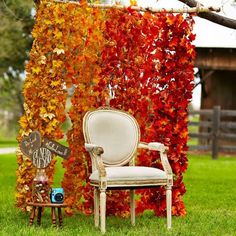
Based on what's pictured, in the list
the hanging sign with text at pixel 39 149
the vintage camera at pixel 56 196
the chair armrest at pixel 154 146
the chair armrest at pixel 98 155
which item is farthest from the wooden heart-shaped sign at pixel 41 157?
the chair armrest at pixel 154 146

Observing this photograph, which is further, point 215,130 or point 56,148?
point 215,130

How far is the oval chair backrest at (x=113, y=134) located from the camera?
27.0 feet

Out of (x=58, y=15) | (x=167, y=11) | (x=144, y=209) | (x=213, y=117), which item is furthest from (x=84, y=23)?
(x=213, y=117)

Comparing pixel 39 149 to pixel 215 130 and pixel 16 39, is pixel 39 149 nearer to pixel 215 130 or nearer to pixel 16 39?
pixel 215 130

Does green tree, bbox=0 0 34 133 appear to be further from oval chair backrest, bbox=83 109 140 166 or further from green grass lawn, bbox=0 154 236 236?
oval chair backrest, bbox=83 109 140 166

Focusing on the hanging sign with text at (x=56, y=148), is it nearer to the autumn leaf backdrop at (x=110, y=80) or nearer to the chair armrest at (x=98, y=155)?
the chair armrest at (x=98, y=155)

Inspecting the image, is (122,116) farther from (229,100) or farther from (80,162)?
(229,100)

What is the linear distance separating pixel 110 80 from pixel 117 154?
1.01 meters

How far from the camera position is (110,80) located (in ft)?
29.3

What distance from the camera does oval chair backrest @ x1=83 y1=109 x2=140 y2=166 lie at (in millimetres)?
8219

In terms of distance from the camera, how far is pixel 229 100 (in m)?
24.3

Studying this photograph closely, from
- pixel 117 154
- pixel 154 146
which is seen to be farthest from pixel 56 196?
pixel 154 146

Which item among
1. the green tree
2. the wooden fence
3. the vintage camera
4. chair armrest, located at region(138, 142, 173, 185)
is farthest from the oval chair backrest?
the green tree

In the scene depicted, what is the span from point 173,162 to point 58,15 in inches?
82.4
